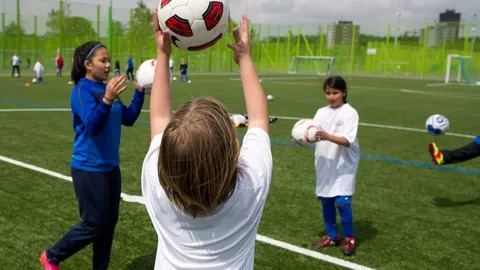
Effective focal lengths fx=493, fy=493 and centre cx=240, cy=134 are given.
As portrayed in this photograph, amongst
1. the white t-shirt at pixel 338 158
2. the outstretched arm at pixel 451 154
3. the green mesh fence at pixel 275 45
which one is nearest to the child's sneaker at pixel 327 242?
the white t-shirt at pixel 338 158

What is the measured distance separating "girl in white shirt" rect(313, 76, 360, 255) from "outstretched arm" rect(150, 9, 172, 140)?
259 centimetres

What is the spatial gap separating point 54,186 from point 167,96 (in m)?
5.05

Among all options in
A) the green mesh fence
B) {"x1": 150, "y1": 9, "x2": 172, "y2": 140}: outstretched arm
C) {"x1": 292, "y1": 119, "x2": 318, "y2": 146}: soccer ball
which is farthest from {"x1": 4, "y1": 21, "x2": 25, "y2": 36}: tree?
{"x1": 150, "y1": 9, "x2": 172, "y2": 140}: outstretched arm

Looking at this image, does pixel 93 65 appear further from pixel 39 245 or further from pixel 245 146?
pixel 245 146

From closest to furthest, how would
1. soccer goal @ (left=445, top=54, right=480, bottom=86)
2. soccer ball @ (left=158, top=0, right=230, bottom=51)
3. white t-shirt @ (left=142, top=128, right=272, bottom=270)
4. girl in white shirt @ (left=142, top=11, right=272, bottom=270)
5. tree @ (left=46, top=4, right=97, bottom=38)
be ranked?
girl in white shirt @ (left=142, top=11, right=272, bottom=270) < white t-shirt @ (left=142, top=128, right=272, bottom=270) < soccer ball @ (left=158, top=0, right=230, bottom=51) < soccer goal @ (left=445, top=54, right=480, bottom=86) < tree @ (left=46, top=4, right=97, bottom=38)

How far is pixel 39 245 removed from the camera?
4.75 meters

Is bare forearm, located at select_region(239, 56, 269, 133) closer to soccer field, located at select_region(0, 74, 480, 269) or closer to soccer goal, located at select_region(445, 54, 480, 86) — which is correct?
soccer field, located at select_region(0, 74, 480, 269)

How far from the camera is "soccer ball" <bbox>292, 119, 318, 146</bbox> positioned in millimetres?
4695

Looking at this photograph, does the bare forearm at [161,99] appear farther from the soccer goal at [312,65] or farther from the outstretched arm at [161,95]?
the soccer goal at [312,65]

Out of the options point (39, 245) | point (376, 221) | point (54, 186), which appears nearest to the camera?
point (39, 245)

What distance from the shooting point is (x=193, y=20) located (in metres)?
2.91

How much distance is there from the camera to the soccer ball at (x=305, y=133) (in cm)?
470

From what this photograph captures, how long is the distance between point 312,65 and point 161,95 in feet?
176

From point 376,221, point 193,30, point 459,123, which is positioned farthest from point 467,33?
point 193,30
